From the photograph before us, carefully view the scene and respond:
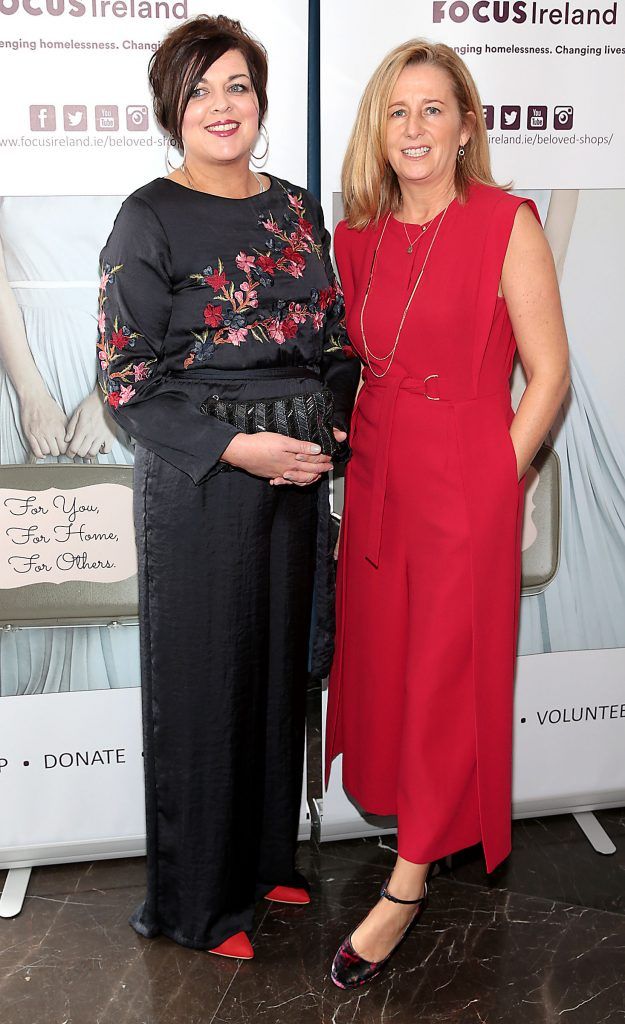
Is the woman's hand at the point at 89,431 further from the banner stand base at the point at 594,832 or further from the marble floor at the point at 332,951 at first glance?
the banner stand base at the point at 594,832

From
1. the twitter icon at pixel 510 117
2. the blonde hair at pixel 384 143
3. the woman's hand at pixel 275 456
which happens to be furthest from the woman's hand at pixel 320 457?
the twitter icon at pixel 510 117

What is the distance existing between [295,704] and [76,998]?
745 millimetres

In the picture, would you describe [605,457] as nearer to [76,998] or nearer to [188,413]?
[188,413]

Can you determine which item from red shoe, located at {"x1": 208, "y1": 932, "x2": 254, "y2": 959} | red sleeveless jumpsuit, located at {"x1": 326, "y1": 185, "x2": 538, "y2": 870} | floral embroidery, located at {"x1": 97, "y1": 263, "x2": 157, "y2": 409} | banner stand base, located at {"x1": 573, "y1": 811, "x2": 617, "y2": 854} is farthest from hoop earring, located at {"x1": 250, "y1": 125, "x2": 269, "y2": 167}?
banner stand base, located at {"x1": 573, "y1": 811, "x2": 617, "y2": 854}

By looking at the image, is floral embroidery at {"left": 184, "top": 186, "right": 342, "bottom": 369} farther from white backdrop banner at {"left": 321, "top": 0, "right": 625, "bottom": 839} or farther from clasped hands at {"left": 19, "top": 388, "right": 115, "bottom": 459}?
clasped hands at {"left": 19, "top": 388, "right": 115, "bottom": 459}

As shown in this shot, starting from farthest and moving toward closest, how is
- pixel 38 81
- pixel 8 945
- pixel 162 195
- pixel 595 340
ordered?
pixel 595 340, pixel 8 945, pixel 38 81, pixel 162 195

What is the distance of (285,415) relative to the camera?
1.93m

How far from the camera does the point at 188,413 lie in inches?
73.8

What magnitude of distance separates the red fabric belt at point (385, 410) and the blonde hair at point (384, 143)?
0.35 m

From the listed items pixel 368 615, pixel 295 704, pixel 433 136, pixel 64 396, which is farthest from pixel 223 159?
pixel 295 704

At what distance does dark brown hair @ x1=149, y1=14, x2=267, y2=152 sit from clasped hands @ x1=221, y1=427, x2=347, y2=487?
0.59 metres

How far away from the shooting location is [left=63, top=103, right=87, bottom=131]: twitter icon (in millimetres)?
2115

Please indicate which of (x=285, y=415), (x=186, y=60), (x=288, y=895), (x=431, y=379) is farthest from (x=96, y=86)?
(x=288, y=895)

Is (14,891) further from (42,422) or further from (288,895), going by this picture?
(42,422)
